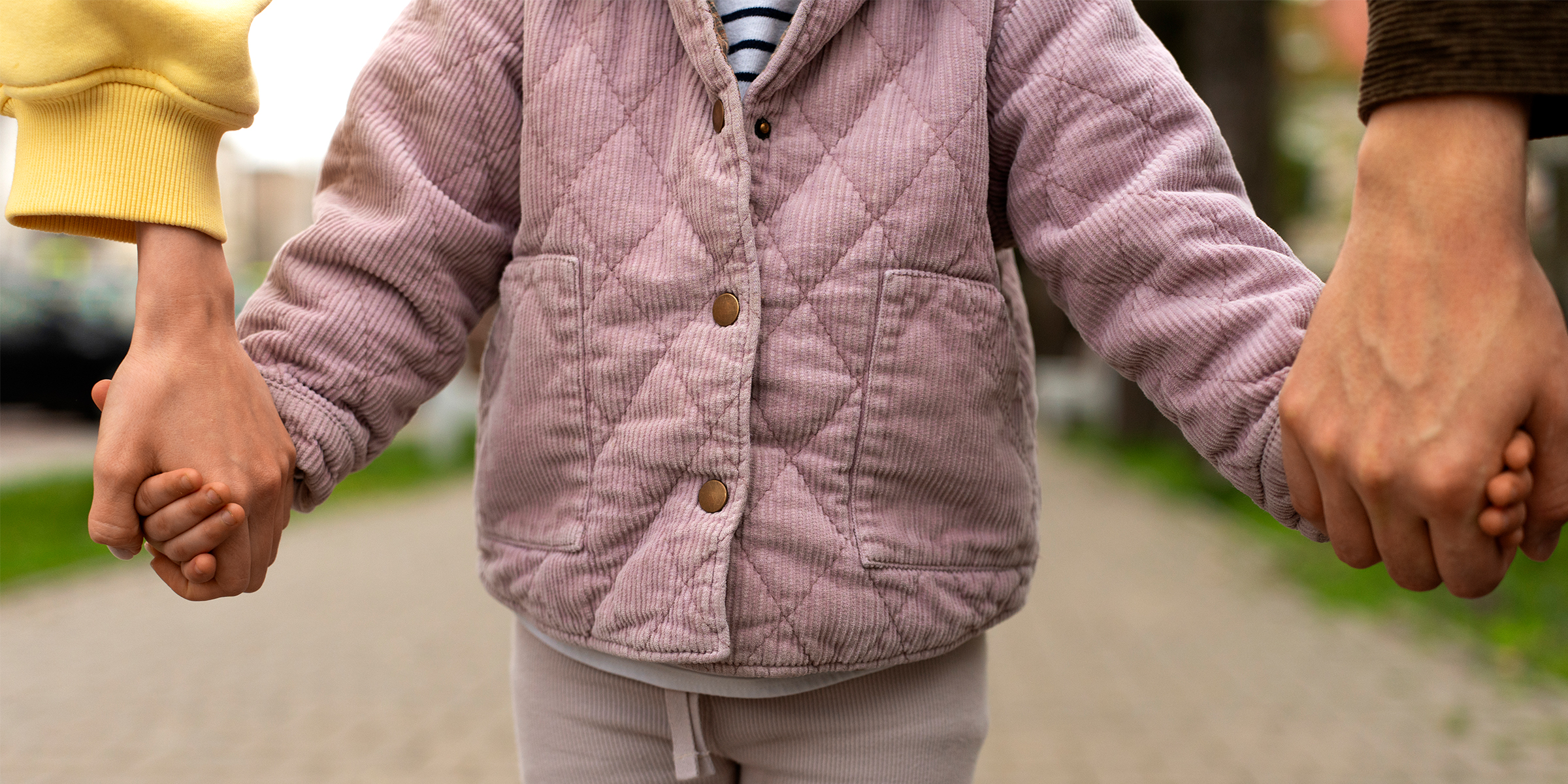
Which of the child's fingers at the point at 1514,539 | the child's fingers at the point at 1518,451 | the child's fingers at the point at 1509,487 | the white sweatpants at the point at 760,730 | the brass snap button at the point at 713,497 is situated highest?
the child's fingers at the point at 1518,451

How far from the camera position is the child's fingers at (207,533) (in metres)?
1.23

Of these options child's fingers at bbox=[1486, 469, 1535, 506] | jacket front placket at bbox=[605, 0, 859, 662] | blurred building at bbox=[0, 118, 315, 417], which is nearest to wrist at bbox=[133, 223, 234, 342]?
jacket front placket at bbox=[605, 0, 859, 662]

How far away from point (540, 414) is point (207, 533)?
1.14 feet

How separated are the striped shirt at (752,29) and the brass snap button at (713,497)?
42cm

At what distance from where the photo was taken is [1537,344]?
39.7 inches

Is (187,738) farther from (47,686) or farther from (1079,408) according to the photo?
(1079,408)

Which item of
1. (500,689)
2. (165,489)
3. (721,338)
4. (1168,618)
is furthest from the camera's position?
(1168,618)

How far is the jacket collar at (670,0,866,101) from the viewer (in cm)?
132

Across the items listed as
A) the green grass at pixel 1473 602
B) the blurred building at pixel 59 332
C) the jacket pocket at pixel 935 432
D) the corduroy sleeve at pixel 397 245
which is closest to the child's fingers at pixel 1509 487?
the jacket pocket at pixel 935 432

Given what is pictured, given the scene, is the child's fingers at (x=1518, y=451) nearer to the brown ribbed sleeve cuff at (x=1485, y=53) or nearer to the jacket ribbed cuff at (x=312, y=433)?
the brown ribbed sleeve cuff at (x=1485, y=53)

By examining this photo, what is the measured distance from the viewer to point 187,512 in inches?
48.0

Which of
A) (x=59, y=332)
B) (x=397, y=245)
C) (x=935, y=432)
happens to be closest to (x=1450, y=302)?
(x=935, y=432)

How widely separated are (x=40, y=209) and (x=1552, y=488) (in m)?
1.36

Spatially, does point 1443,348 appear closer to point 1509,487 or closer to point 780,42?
point 1509,487
